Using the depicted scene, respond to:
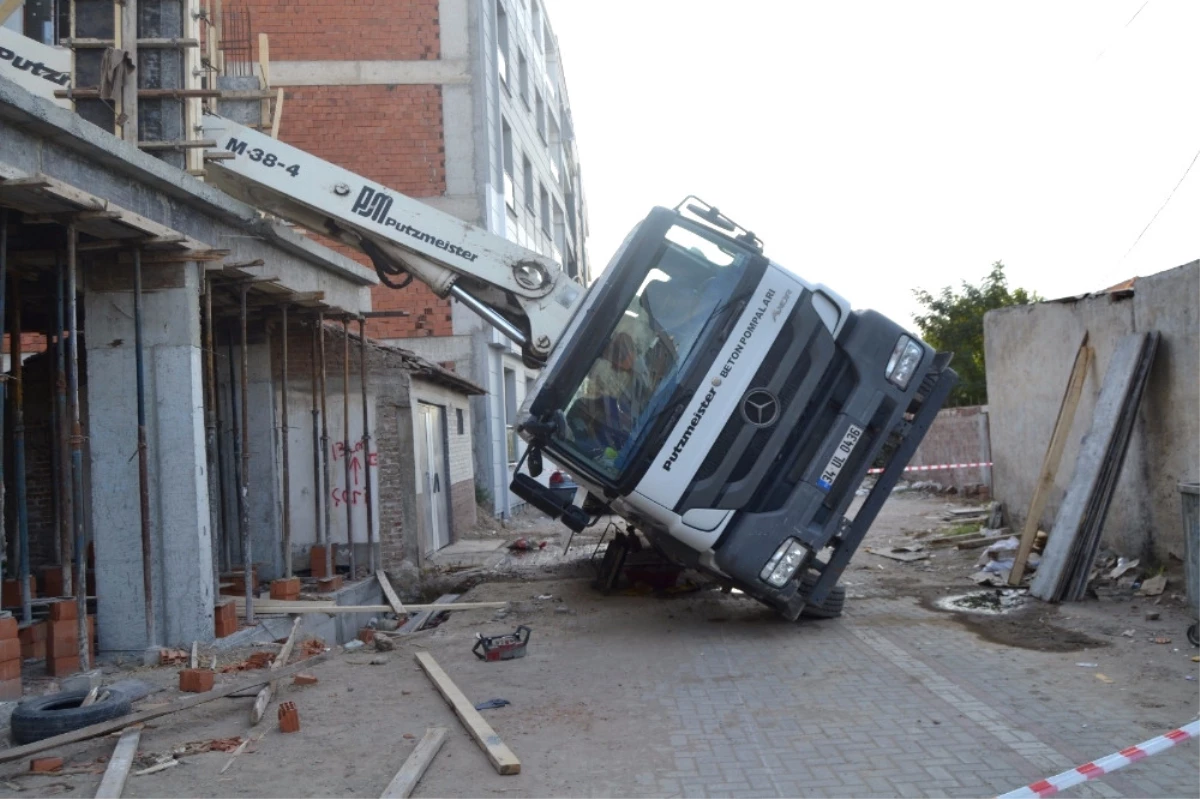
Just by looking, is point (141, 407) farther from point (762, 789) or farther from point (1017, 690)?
point (1017, 690)

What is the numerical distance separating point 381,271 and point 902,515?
13.1 meters

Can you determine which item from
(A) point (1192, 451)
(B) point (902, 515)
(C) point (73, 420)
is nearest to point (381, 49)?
(B) point (902, 515)

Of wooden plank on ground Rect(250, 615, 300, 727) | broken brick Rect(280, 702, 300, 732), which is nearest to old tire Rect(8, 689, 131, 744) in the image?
wooden plank on ground Rect(250, 615, 300, 727)

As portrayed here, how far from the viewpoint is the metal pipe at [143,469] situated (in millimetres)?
8281

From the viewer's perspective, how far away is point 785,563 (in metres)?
8.27

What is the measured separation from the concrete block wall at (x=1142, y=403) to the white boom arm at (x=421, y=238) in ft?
18.1

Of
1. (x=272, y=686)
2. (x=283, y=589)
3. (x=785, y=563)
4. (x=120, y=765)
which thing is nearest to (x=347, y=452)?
(x=283, y=589)

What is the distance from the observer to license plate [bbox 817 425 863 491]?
8414 mm

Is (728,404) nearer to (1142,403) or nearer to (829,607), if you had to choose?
(829,607)

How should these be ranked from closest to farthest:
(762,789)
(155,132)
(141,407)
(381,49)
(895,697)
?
(762,789) → (895,697) → (141,407) → (155,132) → (381,49)

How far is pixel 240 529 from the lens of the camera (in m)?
12.2

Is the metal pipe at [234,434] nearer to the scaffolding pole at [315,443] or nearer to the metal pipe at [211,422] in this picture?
the scaffolding pole at [315,443]

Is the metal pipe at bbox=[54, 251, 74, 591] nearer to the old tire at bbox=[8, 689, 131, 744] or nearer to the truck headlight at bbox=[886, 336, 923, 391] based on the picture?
the old tire at bbox=[8, 689, 131, 744]

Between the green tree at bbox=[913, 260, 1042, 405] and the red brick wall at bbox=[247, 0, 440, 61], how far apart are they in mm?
19043
